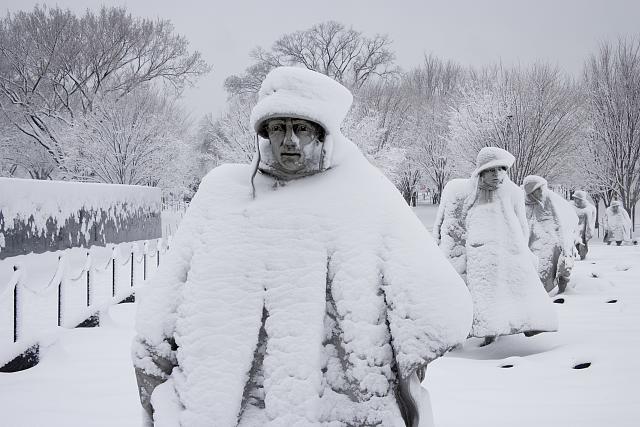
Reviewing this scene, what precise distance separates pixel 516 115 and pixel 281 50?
17112mm

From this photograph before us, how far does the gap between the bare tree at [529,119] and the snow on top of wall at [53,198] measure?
16888 mm

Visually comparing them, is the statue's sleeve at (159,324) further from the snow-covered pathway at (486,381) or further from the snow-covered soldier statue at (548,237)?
the snow-covered soldier statue at (548,237)

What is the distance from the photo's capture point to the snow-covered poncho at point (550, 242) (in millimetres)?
9836

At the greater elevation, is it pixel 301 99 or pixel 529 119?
pixel 529 119

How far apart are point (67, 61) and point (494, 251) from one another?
1053 inches

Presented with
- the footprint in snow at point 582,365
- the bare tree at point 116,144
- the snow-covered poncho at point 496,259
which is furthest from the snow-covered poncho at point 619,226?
the bare tree at point 116,144

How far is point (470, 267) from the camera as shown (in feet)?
22.3

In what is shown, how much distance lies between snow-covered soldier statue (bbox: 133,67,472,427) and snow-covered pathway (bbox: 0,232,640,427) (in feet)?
7.58

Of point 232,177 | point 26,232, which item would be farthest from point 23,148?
point 232,177

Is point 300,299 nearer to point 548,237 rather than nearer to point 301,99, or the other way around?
point 301,99

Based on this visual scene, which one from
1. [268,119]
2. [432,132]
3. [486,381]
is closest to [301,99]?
[268,119]

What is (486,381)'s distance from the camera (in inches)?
211

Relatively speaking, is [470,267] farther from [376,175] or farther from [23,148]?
[23,148]

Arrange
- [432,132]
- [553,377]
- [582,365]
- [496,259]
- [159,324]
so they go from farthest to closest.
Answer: [432,132] → [496,259] → [582,365] → [553,377] → [159,324]
